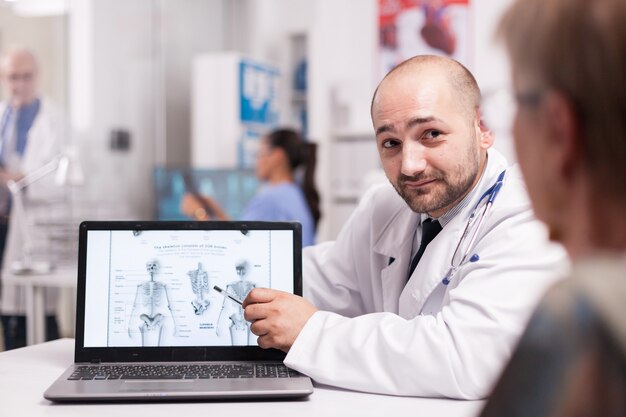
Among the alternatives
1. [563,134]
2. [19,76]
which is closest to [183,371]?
[563,134]

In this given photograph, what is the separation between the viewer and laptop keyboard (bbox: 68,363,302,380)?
126 centimetres

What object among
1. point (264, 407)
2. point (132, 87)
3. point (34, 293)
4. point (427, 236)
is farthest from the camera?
point (132, 87)

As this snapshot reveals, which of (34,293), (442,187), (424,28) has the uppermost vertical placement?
(424,28)

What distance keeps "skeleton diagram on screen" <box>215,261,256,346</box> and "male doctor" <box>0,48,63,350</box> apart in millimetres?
2508

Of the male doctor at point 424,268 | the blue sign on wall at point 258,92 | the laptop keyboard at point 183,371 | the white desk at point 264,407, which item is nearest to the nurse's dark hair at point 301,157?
the blue sign on wall at point 258,92

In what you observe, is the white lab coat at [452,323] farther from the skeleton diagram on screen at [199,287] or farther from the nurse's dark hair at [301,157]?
the nurse's dark hair at [301,157]

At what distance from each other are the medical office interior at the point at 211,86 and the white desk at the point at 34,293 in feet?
1.07

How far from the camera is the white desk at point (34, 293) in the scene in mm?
3512

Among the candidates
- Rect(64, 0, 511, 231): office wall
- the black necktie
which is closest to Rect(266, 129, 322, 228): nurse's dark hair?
Rect(64, 0, 511, 231): office wall

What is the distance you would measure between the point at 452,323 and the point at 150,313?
552 mm

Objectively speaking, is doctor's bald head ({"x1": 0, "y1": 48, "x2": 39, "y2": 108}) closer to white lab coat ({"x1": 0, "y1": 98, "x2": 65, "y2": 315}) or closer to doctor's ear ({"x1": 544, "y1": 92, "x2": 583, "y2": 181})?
white lab coat ({"x1": 0, "y1": 98, "x2": 65, "y2": 315})

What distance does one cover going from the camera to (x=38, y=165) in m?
3.84

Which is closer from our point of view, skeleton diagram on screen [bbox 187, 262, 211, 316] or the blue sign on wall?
skeleton diagram on screen [bbox 187, 262, 211, 316]

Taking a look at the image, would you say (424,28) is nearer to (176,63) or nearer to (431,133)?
(176,63)
